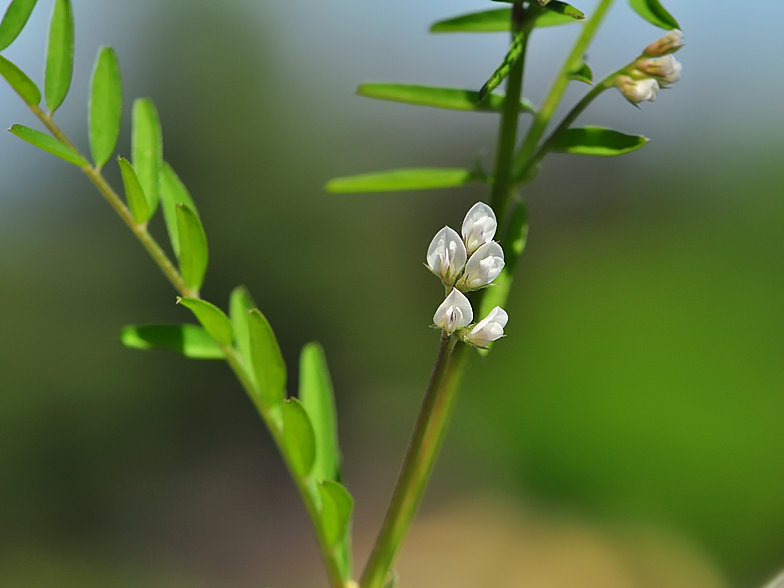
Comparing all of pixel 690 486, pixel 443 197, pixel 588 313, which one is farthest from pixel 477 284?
pixel 443 197

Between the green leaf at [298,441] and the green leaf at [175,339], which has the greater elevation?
the green leaf at [175,339]

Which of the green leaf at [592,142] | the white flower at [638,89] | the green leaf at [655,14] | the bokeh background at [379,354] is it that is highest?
the green leaf at [655,14]

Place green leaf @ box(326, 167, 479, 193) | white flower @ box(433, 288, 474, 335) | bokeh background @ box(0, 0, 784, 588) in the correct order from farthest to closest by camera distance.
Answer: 1. bokeh background @ box(0, 0, 784, 588)
2. green leaf @ box(326, 167, 479, 193)
3. white flower @ box(433, 288, 474, 335)

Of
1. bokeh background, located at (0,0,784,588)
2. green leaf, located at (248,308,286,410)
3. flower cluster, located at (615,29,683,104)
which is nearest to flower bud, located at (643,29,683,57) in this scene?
flower cluster, located at (615,29,683,104)

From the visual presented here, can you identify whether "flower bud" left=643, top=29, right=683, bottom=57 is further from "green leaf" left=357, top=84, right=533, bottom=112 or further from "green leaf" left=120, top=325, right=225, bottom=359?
"green leaf" left=120, top=325, right=225, bottom=359

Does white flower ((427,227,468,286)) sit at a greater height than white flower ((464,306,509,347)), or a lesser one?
greater

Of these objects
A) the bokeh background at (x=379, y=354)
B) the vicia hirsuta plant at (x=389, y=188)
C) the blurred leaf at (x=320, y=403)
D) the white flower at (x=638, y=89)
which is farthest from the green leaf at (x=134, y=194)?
the bokeh background at (x=379, y=354)

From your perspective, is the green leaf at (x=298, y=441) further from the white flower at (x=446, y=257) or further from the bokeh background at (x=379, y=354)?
the bokeh background at (x=379, y=354)
